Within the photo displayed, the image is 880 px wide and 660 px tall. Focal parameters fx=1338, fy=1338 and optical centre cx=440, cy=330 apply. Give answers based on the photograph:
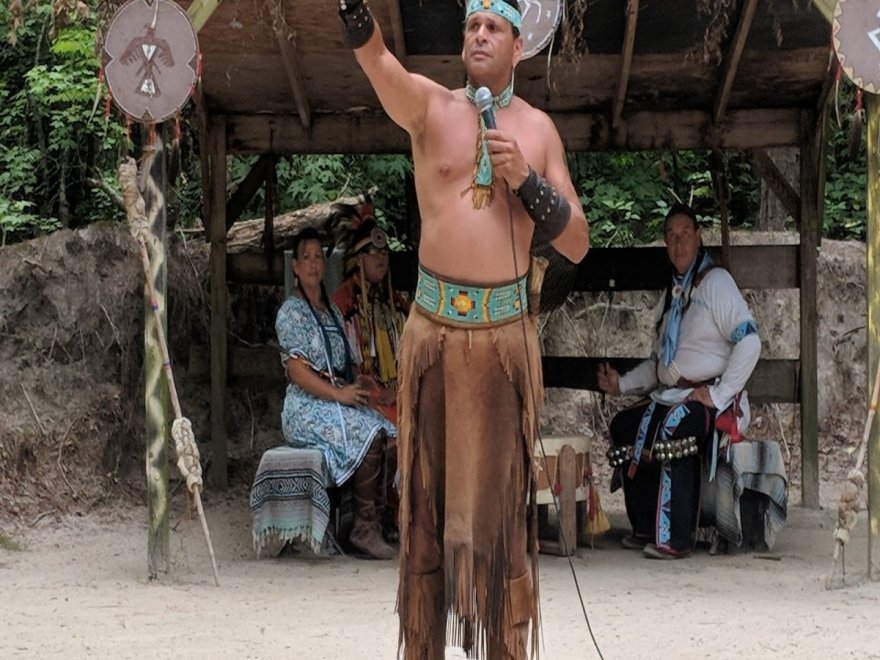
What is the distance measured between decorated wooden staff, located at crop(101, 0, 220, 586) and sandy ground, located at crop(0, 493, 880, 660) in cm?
44

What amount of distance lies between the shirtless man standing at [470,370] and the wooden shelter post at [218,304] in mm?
4594

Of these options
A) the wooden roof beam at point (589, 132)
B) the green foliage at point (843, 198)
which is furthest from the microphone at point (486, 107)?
the green foliage at point (843, 198)

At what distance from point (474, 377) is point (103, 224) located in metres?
5.82

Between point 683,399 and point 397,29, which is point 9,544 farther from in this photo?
point 683,399

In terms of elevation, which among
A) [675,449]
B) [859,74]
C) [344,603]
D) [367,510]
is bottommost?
[344,603]

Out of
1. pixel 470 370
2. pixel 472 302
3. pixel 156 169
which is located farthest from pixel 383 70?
pixel 156 169

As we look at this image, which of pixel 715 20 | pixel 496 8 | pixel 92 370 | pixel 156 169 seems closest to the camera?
pixel 496 8

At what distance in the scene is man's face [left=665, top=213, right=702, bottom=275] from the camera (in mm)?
7105

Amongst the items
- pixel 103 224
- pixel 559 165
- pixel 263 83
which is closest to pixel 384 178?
pixel 103 224

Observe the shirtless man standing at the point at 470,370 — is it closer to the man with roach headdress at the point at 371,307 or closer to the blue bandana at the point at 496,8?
the blue bandana at the point at 496,8

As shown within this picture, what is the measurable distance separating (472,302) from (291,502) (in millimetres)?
3360

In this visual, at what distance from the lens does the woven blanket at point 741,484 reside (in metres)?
6.89

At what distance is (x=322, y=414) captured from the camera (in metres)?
6.83

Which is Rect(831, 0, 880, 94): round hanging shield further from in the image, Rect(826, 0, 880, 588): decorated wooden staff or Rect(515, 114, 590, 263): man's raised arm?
Rect(515, 114, 590, 263): man's raised arm
